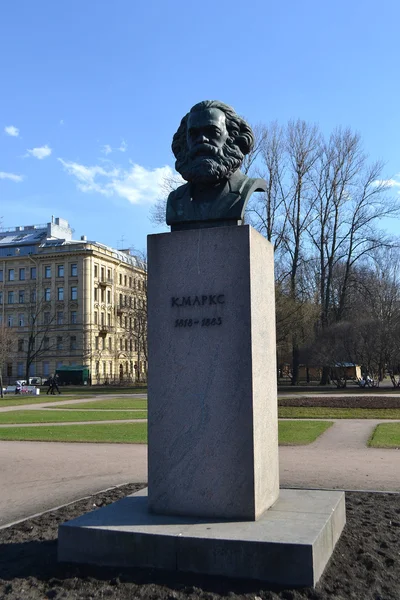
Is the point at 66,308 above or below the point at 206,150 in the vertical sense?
above

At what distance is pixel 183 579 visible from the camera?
188 inches

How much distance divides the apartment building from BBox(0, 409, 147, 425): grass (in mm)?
41123

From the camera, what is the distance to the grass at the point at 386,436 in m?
13.5

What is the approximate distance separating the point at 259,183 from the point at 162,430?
299cm

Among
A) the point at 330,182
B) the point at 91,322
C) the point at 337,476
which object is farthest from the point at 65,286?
the point at 337,476

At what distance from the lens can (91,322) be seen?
67750mm

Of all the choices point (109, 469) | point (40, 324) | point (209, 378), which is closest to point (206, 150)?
point (209, 378)

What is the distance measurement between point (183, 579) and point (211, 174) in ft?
12.7

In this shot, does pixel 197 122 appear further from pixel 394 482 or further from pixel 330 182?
pixel 330 182

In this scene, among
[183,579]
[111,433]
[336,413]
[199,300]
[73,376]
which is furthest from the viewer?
[73,376]

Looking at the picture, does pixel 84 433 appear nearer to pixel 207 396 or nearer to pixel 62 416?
pixel 62 416

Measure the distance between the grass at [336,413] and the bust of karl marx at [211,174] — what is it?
15381 mm

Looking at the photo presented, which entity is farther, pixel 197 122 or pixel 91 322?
pixel 91 322

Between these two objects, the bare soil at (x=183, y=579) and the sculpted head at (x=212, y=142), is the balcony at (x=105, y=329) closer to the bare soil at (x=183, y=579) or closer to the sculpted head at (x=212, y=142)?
the bare soil at (x=183, y=579)
